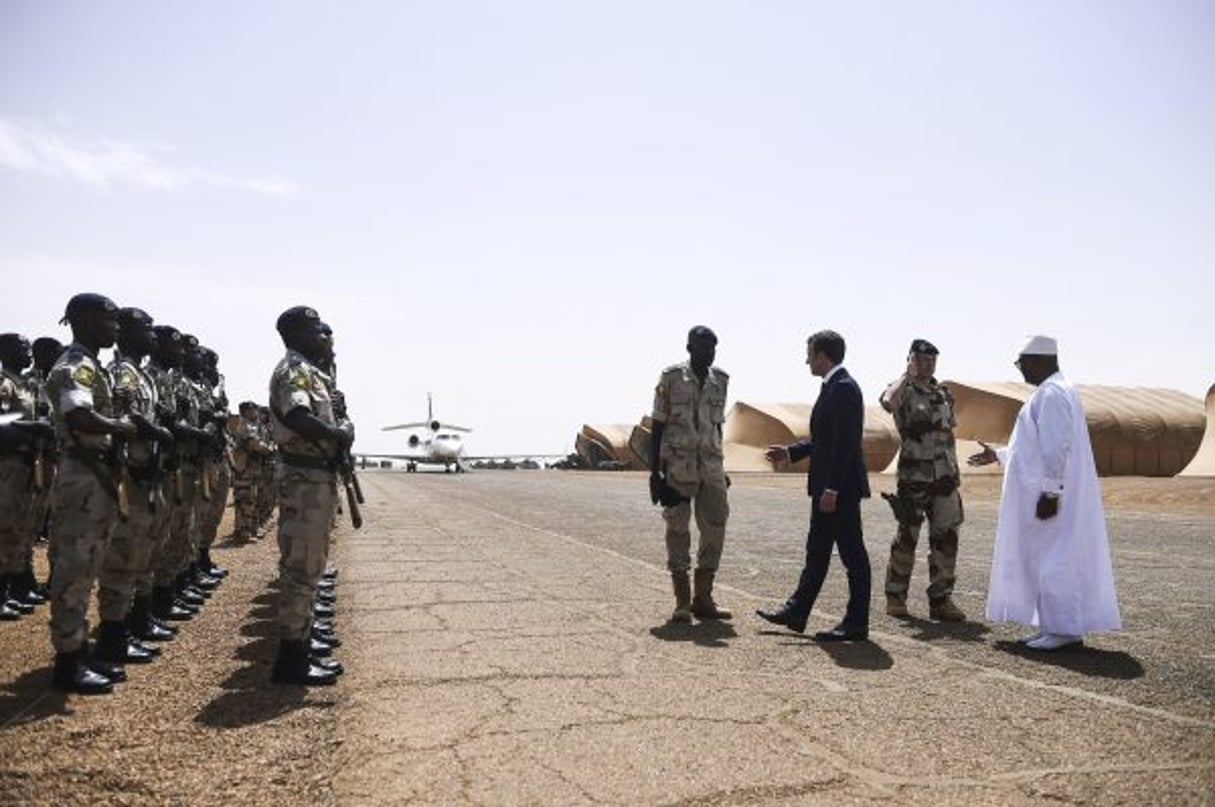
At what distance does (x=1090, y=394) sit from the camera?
104 ft

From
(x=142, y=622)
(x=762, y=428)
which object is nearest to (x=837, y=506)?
(x=142, y=622)

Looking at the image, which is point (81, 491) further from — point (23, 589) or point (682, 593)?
point (682, 593)

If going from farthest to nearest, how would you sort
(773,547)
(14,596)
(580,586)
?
(773,547), (580,586), (14,596)

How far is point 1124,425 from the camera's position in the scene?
30125 mm

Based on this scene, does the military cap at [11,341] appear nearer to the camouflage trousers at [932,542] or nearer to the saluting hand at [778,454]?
the saluting hand at [778,454]

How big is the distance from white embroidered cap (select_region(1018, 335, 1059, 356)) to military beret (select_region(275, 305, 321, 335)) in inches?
183

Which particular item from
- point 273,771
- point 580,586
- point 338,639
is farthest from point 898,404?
point 273,771

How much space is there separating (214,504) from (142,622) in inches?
133

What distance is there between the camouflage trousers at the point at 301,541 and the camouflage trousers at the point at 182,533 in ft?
6.50

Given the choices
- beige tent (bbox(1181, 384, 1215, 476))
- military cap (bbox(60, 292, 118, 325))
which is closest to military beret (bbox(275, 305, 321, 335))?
military cap (bbox(60, 292, 118, 325))

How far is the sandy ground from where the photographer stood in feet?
10.7

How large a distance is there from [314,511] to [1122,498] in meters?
21.7

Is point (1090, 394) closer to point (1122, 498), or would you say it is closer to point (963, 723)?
point (1122, 498)

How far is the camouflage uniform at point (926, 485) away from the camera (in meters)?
7.00
